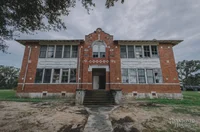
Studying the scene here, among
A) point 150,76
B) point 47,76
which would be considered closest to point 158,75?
point 150,76

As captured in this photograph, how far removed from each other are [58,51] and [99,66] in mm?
5798

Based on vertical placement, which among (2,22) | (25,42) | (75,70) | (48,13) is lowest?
(75,70)

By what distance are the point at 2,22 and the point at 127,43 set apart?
41.1 ft

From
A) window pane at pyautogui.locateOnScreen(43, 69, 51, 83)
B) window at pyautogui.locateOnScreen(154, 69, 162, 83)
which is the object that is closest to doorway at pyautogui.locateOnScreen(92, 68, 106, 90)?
window pane at pyautogui.locateOnScreen(43, 69, 51, 83)

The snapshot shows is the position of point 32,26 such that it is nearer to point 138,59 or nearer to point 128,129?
point 128,129

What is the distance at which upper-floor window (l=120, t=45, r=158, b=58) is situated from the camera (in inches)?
567

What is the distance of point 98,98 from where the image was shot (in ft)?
34.9

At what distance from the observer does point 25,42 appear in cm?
1440

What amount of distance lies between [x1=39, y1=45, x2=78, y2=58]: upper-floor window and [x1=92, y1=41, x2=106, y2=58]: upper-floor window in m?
2.41

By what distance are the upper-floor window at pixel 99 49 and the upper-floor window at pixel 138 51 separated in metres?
2.39

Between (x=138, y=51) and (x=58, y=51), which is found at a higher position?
(x=138, y=51)

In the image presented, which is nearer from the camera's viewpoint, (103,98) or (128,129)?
(128,129)

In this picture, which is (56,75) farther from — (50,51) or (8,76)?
(8,76)

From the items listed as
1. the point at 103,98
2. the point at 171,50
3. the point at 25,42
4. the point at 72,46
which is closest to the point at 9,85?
the point at 25,42
